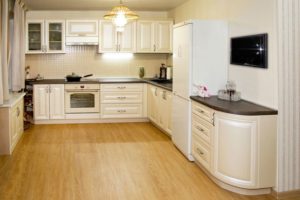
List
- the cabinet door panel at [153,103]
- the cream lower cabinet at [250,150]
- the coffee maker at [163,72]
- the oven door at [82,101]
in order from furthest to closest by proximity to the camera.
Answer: the coffee maker at [163,72] → the oven door at [82,101] → the cabinet door panel at [153,103] → the cream lower cabinet at [250,150]

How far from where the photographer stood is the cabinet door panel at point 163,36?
806 cm

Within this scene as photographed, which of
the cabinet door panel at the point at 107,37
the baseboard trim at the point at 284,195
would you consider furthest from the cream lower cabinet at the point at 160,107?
the baseboard trim at the point at 284,195

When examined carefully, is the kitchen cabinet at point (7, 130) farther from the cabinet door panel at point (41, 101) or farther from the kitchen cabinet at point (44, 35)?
the kitchen cabinet at point (44, 35)

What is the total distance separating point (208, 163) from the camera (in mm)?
4320

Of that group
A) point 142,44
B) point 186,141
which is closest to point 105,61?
point 142,44

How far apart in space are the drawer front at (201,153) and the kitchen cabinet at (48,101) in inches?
147

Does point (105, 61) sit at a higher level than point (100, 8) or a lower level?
lower

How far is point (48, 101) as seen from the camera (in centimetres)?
761

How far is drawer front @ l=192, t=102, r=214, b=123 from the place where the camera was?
13.8ft

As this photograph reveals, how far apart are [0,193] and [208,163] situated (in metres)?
2.35

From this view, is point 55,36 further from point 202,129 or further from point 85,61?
point 202,129

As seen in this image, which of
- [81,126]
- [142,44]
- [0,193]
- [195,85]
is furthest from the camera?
[142,44]

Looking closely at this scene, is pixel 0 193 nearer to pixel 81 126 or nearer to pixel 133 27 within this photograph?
pixel 81 126

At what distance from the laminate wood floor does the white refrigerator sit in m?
0.63
